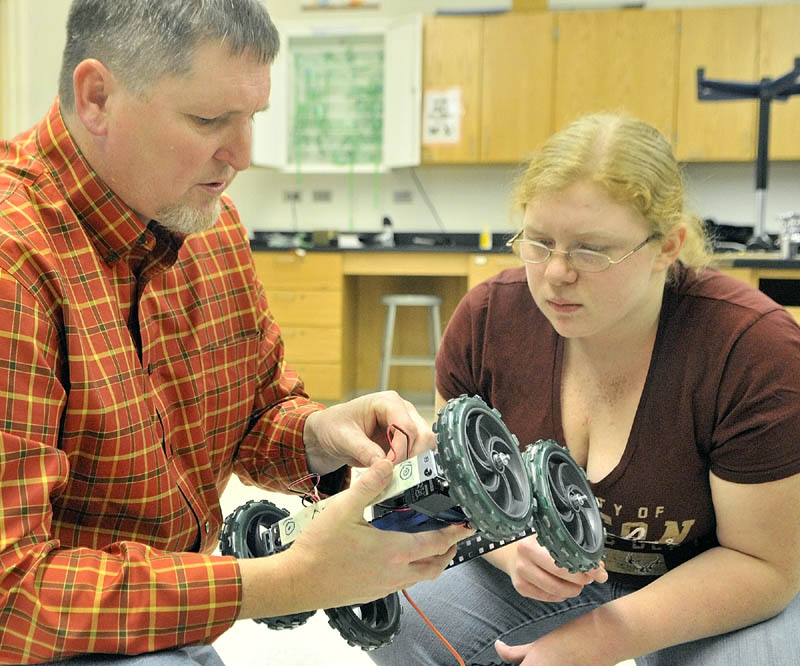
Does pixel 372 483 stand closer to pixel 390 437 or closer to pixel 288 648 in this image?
pixel 390 437

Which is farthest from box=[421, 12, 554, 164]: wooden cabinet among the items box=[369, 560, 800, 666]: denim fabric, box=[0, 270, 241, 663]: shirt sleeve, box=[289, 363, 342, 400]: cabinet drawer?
box=[0, 270, 241, 663]: shirt sleeve

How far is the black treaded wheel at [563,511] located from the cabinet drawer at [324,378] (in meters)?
3.86

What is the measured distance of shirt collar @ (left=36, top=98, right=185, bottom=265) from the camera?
3.49 ft

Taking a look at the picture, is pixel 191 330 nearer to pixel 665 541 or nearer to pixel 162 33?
pixel 162 33

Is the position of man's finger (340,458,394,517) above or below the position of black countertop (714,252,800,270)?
below

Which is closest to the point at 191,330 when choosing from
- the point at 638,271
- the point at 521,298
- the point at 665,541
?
the point at 521,298

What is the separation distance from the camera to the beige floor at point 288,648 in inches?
80.4

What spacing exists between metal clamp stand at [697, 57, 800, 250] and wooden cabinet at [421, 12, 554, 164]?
1458mm

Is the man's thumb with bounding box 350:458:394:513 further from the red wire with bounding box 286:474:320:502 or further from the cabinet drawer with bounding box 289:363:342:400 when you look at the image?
the cabinet drawer with bounding box 289:363:342:400

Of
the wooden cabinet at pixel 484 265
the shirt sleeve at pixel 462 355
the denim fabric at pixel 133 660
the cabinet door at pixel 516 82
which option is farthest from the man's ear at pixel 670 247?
the cabinet door at pixel 516 82

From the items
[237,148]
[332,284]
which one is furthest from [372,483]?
[332,284]

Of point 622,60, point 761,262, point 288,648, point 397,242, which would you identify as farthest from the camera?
point 397,242

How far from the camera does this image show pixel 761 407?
45.9 inches

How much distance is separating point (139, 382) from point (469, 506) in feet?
1.61
